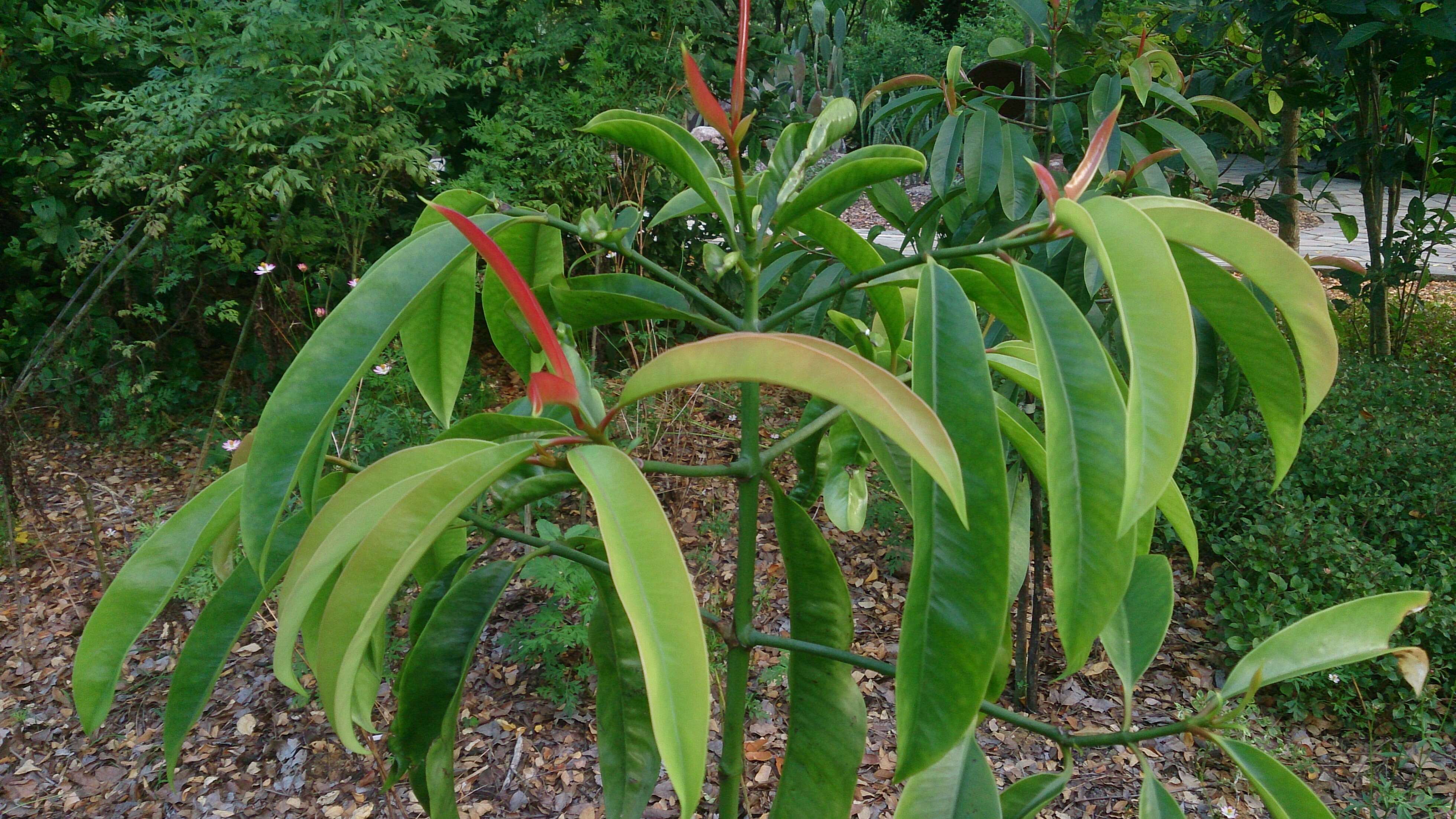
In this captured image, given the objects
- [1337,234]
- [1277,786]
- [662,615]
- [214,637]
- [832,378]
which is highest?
[832,378]

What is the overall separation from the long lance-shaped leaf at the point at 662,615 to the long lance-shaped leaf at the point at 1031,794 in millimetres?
411

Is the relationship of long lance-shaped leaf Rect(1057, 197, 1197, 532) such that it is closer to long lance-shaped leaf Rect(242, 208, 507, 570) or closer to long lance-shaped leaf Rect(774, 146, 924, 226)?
long lance-shaped leaf Rect(774, 146, 924, 226)

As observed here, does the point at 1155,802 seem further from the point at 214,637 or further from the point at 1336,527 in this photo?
the point at 1336,527

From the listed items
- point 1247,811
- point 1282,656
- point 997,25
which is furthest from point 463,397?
point 997,25

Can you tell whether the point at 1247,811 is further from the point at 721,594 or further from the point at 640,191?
the point at 640,191

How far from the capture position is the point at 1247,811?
1.78 meters

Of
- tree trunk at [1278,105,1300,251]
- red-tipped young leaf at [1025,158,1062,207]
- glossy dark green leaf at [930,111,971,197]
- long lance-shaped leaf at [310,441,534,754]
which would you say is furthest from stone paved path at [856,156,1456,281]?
long lance-shaped leaf at [310,441,534,754]

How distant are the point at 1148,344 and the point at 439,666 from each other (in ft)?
2.05

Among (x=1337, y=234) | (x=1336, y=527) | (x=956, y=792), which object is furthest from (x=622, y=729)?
(x=1337, y=234)

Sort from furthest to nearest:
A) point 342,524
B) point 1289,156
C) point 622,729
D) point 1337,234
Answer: point 1337,234
point 1289,156
point 622,729
point 342,524

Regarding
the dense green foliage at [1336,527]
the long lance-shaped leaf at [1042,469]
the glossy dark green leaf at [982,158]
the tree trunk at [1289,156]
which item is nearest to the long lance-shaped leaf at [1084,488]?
the long lance-shaped leaf at [1042,469]

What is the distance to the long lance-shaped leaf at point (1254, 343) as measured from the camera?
0.57 m

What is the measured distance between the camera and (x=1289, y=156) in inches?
138

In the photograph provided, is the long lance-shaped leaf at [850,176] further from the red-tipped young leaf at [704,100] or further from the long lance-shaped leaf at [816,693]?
the long lance-shaped leaf at [816,693]
